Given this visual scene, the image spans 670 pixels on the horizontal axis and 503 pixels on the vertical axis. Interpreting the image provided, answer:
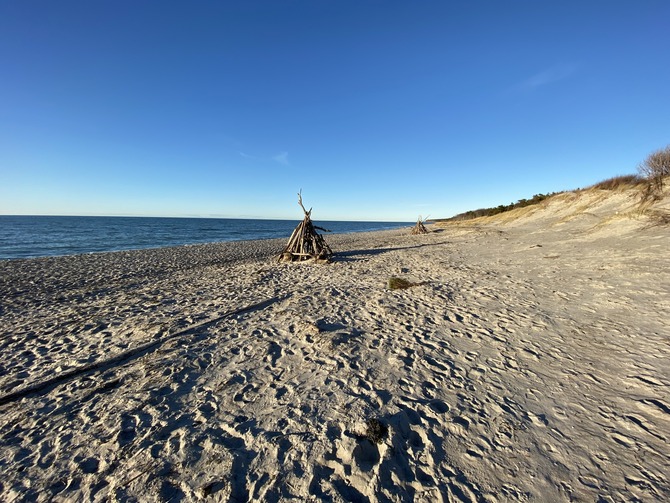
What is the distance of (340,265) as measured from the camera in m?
13.6

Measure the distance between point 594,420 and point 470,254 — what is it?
12.5m

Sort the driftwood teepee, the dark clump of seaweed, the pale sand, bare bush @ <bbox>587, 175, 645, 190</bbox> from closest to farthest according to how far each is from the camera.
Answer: the pale sand
the dark clump of seaweed
the driftwood teepee
bare bush @ <bbox>587, 175, 645, 190</bbox>

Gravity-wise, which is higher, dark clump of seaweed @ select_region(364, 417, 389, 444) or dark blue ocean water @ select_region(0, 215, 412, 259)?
dark clump of seaweed @ select_region(364, 417, 389, 444)

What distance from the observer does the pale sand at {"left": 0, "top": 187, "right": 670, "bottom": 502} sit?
2662mm

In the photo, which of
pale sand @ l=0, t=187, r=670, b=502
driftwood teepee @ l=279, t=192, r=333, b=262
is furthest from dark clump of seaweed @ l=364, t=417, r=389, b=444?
driftwood teepee @ l=279, t=192, r=333, b=262

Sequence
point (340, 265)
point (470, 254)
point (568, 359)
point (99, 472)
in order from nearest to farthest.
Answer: point (99, 472) → point (568, 359) → point (340, 265) → point (470, 254)

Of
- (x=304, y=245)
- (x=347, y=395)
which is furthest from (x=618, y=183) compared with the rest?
(x=347, y=395)

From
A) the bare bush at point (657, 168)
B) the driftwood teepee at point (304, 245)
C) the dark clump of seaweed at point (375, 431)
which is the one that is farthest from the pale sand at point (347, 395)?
the bare bush at point (657, 168)

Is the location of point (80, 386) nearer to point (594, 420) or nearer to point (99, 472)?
point (99, 472)

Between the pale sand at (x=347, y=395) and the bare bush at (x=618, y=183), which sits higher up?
the bare bush at (x=618, y=183)

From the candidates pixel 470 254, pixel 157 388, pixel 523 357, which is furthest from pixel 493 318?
pixel 470 254

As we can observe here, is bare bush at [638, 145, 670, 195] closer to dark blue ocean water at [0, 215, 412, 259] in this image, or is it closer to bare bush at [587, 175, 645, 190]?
bare bush at [587, 175, 645, 190]

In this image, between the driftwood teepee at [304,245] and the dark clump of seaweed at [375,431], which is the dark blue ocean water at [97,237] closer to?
the driftwood teepee at [304,245]

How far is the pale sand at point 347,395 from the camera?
105 inches
